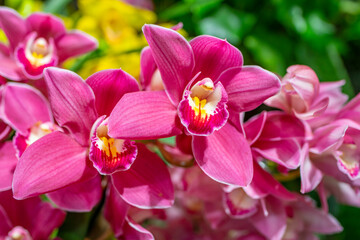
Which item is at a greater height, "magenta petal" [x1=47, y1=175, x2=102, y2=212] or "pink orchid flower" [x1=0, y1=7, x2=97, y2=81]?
"pink orchid flower" [x1=0, y1=7, x2=97, y2=81]

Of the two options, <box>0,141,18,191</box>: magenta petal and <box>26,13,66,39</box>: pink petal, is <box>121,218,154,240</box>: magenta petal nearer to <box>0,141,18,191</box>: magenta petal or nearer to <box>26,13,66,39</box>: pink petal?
<box>0,141,18,191</box>: magenta petal

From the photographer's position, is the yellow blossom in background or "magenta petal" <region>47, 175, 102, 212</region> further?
the yellow blossom in background

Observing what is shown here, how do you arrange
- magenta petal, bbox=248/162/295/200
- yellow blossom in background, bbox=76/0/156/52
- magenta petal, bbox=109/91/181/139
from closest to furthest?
magenta petal, bbox=109/91/181/139, magenta petal, bbox=248/162/295/200, yellow blossom in background, bbox=76/0/156/52

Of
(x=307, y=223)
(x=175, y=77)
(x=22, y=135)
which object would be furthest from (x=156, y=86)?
(x=307, y=223)

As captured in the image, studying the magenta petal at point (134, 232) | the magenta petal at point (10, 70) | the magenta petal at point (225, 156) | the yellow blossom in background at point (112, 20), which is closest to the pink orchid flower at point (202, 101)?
the magenta petal at point (225, 156)

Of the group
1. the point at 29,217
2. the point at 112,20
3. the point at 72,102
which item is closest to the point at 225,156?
the point at 72,102

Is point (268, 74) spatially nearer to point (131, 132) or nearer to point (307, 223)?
point (131, 132)

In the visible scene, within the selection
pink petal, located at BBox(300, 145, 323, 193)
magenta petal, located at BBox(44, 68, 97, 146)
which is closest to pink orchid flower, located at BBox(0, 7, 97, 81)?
magenta petal, located at BBox(44, 68, 97, 146)
